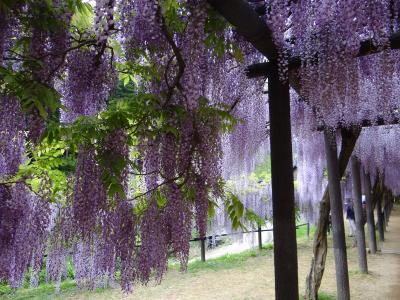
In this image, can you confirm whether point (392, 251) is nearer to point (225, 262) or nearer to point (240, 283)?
point (225, 262)

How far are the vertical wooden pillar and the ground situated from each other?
3838 mm

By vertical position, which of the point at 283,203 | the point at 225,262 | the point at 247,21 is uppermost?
the point at 247,21

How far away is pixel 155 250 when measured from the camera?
3.04m

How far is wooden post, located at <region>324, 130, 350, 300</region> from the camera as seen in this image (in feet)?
18.5

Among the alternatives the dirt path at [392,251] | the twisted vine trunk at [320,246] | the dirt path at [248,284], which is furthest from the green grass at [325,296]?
the dirt path at [392,251]

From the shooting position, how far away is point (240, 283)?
7.37 meters

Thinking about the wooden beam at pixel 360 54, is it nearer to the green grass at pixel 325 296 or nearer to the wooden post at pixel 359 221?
the green grass at pixel 325 296

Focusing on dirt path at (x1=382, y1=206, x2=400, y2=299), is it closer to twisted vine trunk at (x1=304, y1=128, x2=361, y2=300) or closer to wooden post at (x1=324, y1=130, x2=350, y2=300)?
wooden post at (x1=324, y1=130, x2=350, y2=300)

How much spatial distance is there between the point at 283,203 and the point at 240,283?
5066 millimetres

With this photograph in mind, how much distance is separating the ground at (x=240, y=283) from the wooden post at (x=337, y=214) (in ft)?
2.49

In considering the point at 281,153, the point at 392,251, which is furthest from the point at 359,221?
the point at 281,153

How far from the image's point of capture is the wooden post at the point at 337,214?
18.5ft

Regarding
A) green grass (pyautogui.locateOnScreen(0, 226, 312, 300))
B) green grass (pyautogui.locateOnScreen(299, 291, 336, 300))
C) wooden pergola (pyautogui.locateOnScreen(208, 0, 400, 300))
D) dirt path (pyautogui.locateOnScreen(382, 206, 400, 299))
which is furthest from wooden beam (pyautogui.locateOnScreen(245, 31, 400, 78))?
dirt path (pyautogui.locateOnScreen(382, 206, 400, 299))

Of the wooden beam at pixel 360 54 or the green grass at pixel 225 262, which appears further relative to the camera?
the green grass at pixel 225 262
